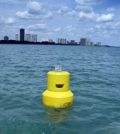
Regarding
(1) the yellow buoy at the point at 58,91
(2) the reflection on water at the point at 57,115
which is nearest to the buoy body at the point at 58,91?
(1) the yellow buoy at the point at 58,91

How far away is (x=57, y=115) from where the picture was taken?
1046 centimetres

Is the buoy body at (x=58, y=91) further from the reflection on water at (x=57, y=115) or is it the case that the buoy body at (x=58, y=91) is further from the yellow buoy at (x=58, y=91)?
the reflection on water at (x=57, y=115)

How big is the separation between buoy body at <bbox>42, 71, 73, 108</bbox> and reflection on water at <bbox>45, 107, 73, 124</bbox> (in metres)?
0.15

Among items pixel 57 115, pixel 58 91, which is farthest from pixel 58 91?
pixel 57 115

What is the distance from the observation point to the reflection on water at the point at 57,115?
9.99 m

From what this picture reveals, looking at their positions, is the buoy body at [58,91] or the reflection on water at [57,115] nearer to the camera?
the reflection on water at [57,115]

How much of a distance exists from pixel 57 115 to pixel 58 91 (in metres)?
0.86

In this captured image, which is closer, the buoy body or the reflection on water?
the reflection on water

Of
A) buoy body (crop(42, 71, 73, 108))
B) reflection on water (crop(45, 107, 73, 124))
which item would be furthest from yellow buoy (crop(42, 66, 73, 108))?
reflection on water (crop(45, 107, 73, 124))

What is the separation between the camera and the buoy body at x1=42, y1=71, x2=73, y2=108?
10844mm

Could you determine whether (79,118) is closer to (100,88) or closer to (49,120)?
(49,120)

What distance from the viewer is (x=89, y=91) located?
49.6 feet

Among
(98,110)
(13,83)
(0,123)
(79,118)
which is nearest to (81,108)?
(98,110)

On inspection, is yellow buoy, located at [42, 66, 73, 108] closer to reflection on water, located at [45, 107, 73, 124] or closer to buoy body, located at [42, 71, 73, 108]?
buoy body, located at [42, 71, 73, 108]
